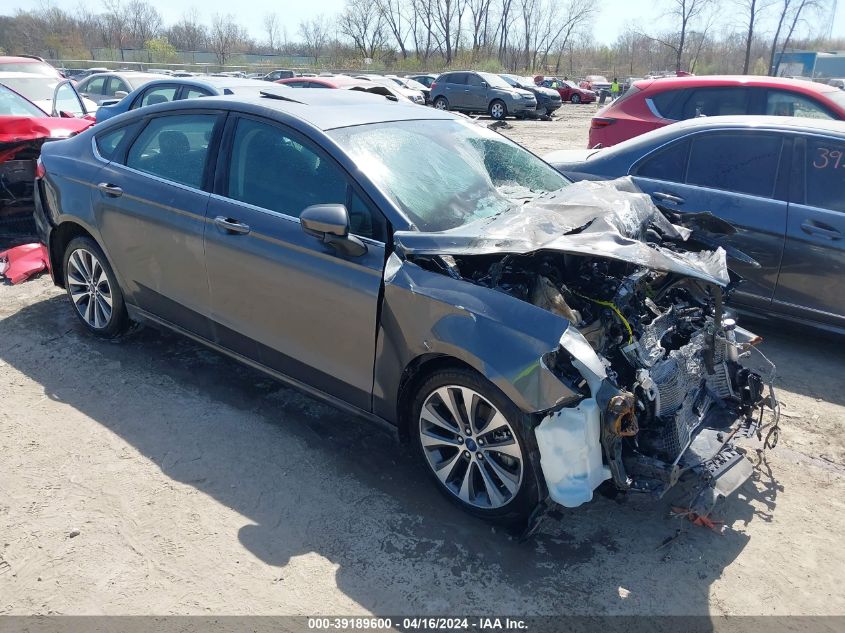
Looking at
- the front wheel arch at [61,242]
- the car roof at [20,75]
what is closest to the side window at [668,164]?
the front wheel arch at [61,242]

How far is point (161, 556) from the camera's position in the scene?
2.87 m

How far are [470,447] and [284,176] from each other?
5.73ft

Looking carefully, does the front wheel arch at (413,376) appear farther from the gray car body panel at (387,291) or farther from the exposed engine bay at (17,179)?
the exposed engine bay at (17,179)

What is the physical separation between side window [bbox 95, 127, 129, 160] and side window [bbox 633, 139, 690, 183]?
154 inches

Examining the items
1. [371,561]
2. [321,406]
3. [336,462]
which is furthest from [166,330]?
[371,561]

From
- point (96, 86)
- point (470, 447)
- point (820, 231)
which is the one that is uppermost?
point (96, 86)

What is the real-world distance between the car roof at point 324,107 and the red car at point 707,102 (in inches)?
174

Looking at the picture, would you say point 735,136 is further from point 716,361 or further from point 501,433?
point 501,433

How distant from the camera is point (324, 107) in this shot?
12.5 ft

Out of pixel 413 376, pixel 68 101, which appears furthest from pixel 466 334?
pixel 68 101

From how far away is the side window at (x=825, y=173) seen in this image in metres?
4.66

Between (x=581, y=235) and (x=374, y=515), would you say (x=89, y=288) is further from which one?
(x=581, y=235)

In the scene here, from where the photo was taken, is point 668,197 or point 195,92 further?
point 195,92

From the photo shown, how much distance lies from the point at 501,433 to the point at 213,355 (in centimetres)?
252
